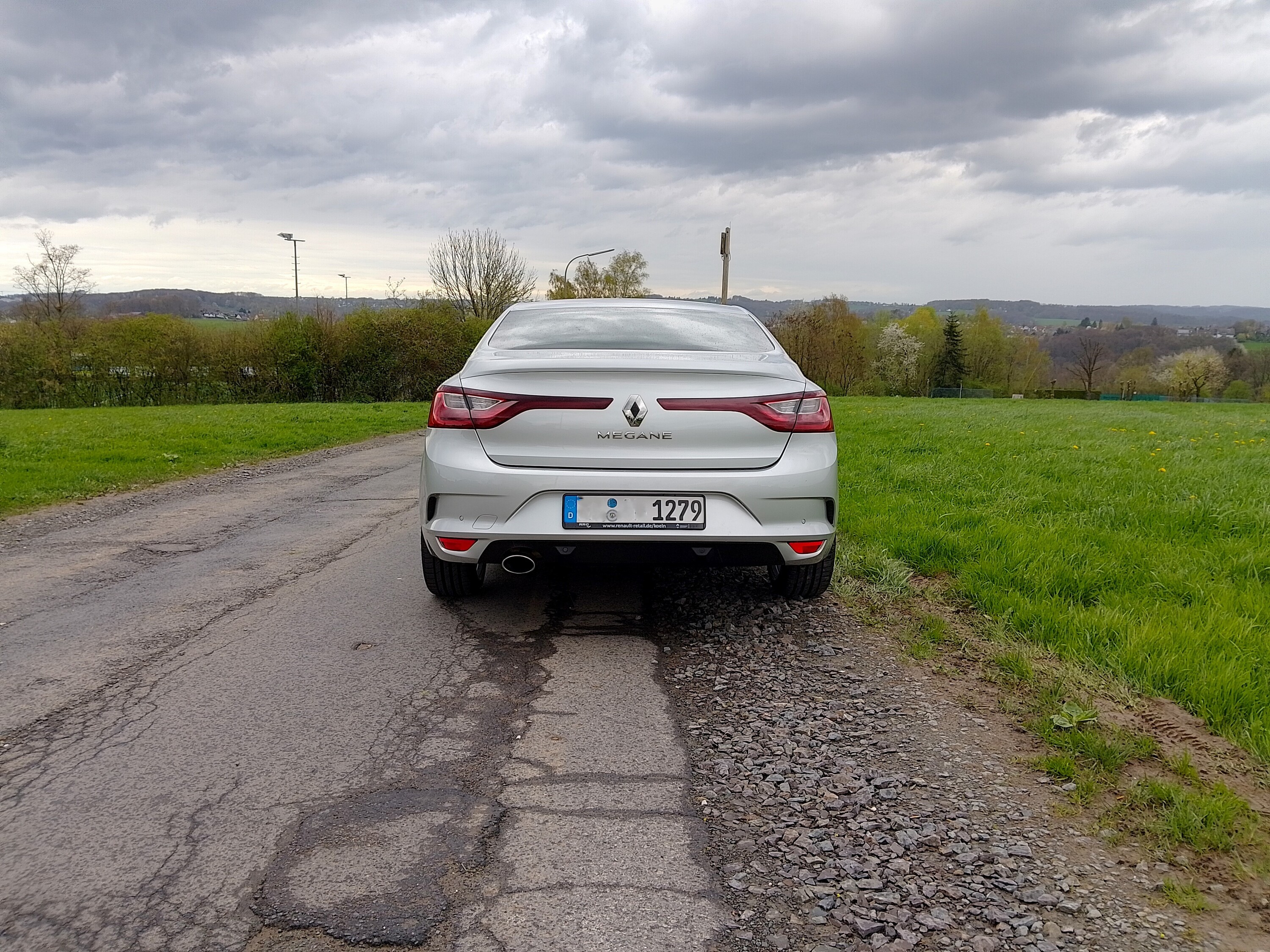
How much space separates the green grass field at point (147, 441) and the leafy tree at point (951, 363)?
210ft

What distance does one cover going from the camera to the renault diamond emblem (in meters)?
3.70

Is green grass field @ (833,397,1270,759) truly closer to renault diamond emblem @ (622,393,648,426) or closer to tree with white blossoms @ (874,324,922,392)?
renault diamond emblem @ (622,393,648,426)

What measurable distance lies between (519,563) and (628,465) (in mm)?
678

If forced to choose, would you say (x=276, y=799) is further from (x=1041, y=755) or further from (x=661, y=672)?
(x=1041, y=755)

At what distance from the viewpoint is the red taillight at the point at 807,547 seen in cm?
385

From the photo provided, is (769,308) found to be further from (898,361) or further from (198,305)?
(198,305)

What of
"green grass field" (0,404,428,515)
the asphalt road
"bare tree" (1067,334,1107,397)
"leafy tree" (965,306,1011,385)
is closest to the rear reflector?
the asphalt road

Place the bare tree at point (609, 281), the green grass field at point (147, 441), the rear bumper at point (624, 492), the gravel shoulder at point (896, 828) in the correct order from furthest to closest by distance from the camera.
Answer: the bare tree at point (609, 281)
the green grass field at point (147, 441)
the rear bumper at point (624, 492)
the gravel shoulder at point (896, 828)

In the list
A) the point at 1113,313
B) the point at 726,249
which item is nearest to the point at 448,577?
the point at 726,249

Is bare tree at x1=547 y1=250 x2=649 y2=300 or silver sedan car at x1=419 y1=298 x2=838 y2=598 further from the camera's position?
bare tree at x1=547 y1=250 x2=649 y2=300

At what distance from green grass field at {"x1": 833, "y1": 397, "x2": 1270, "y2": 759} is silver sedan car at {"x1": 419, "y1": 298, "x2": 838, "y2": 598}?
1.32 m

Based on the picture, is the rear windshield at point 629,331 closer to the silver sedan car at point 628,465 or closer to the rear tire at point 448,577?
the silver sedan car at point 628,465

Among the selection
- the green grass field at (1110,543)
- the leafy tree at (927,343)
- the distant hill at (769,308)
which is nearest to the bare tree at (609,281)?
the distant hill at (769,308)

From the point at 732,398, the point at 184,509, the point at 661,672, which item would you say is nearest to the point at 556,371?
the point at 732,398
